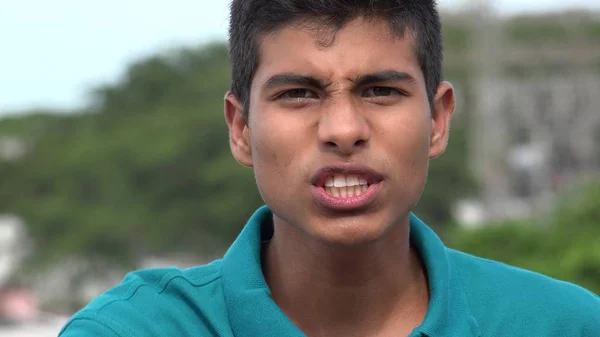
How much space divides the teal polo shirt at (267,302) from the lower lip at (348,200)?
0.97 feet

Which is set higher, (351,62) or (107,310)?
(351,62)

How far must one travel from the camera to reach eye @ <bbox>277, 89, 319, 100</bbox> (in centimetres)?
365

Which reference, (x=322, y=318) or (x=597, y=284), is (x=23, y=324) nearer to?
(x=597, y=284)

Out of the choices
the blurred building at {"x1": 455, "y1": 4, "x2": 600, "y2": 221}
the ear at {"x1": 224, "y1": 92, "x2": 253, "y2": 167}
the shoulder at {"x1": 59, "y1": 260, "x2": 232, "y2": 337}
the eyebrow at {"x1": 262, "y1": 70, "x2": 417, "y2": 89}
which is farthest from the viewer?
the blurred building at {"x1": 455, "y1": 4, "x2": 600, "y2": 221}

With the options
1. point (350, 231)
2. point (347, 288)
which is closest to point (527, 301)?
point (347, 288)

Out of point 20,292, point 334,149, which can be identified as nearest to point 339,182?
point 334,149

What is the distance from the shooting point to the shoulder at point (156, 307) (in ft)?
11.5

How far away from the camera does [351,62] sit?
363cm

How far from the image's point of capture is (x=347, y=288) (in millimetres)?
3791

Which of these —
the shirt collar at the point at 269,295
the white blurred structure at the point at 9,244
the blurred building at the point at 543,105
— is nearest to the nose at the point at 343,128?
the shirt collar at the point at 269,295

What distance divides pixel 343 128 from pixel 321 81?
147 mm

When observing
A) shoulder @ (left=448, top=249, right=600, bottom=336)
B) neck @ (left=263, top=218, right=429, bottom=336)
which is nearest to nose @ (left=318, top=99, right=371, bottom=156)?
neck @ (left=263, top=218, right=429, bottom=336)

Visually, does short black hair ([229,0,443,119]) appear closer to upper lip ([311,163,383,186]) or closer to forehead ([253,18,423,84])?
forehead ([253,18,423,84])

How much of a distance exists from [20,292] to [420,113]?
45.4 metres
